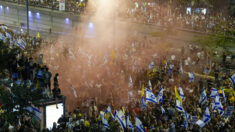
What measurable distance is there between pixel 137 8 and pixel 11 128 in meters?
18.6

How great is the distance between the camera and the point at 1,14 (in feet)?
106

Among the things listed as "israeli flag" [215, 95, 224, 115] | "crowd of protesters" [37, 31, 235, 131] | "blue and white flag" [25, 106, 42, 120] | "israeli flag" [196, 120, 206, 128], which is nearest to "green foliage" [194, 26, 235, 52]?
"crowd of protesters" [37, 31, 235, 131]

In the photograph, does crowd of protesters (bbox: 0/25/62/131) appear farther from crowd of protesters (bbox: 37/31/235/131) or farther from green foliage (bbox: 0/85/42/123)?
crowd of protesters (bbox: 37/31/235/131)

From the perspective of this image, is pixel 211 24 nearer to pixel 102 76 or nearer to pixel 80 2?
pixel 102 76

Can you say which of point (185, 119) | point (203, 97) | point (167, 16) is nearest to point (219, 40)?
point (167, 16)

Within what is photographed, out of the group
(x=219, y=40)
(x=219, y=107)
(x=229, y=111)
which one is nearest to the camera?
(x=229, y=111)

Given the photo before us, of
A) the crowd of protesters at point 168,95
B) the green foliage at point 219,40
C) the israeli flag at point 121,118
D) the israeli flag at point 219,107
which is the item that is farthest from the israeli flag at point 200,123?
the green foliage at point 219,40

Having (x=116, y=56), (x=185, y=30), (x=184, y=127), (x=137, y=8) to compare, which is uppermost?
(x=137, y=8)

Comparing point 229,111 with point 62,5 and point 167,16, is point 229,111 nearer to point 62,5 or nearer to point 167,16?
point 167,16

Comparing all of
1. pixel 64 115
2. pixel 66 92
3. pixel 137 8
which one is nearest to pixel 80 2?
pixel 137 8

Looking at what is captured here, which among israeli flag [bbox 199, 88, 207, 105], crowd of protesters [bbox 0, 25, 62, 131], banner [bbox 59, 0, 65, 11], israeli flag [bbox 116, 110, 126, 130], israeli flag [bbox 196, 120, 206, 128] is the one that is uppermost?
banner [bbox 59, 0, 65, 11]

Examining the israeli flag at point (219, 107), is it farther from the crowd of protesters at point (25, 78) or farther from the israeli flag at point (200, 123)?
the crowd of protesters at point (25, 78)

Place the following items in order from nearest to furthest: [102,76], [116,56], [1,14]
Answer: [102,76] → [116,56] → [1,14]

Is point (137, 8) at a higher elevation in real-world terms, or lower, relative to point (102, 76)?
higher
